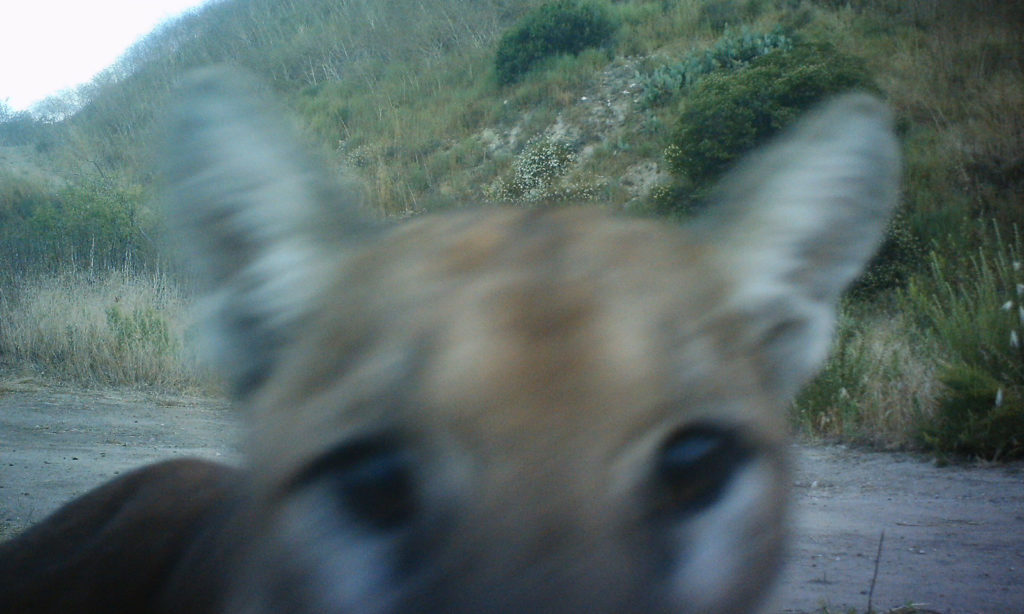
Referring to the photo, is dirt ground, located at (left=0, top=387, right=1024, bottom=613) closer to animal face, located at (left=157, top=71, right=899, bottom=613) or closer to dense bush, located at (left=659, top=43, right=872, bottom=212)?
animal face, located at (left=157, top=71, right=899, bottom=613)

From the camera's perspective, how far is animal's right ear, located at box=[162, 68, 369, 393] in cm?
163

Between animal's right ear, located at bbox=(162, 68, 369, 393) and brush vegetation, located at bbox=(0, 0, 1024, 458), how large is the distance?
164cm

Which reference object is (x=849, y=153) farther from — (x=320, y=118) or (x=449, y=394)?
(x=320, y=118)

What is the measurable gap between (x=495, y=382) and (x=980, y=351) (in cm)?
588

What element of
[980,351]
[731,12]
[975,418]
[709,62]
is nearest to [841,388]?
[980,351]

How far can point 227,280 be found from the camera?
65.2 inches

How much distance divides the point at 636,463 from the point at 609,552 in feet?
0.48

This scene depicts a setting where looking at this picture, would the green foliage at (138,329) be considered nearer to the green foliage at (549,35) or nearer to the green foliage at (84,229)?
the green foliage at (84,229)

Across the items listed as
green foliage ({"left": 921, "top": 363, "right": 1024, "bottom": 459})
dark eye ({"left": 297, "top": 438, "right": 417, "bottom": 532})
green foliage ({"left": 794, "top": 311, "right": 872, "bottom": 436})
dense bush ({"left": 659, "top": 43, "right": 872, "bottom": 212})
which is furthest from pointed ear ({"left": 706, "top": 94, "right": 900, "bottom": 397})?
green foliage ({"left": 794, "top": 311, "right": 872, "bottom": 436})

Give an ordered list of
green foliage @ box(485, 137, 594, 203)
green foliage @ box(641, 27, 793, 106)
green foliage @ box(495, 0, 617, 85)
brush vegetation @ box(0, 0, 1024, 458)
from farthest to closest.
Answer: green foliage @ box(495, 0, 617, 85) < green foliage @ box(641, 27, 793, 106) < green foliage @ box(485, 137, 594, 203) < brush vegetation @ box(0, 0, 1024, 458)

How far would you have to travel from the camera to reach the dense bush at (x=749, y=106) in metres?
6.46

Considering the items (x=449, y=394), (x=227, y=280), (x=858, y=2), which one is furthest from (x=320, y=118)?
(x=858, y=2)

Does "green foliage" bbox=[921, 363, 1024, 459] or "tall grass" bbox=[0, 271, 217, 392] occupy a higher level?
"tall grass" bbox=[0, 271, 217, 392]

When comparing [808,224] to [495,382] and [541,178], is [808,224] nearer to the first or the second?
[495,382]
